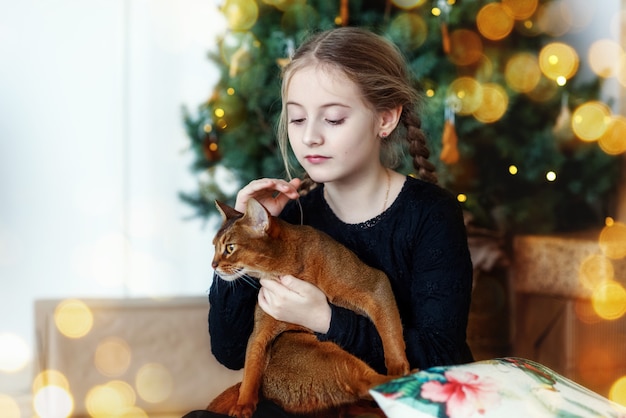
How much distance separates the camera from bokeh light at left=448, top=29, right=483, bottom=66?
2.55m

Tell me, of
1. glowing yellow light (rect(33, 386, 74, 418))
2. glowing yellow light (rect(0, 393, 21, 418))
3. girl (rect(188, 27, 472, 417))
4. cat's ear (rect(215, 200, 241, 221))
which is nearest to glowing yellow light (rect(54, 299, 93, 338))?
glowing yellow light (rect(33, 386, 74, 418))

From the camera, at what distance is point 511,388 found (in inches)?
40.5

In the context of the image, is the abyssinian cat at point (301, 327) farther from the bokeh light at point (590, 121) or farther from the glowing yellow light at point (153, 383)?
the bokeh light at point (590, 121)

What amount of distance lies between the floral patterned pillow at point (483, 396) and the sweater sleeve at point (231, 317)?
12.3 inches

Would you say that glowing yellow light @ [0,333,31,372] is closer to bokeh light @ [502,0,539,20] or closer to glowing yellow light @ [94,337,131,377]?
glowing yellow light @ [94,337,131,377]

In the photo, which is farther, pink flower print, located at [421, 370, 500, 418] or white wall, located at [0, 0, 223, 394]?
white wall, located at [0, 0, 223, 394]

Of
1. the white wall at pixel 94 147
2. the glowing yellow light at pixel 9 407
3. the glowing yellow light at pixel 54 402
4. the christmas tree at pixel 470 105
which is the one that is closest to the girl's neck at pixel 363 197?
the christmas tree at pixel 470 105

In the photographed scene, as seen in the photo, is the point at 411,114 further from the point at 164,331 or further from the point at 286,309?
the point at 164,331

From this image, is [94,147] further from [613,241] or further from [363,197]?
[363,197]

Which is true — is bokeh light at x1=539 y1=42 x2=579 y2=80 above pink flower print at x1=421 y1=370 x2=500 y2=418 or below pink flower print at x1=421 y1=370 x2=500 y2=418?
above

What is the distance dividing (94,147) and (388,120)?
2302 millimetres

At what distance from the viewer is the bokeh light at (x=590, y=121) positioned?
2.66 metres

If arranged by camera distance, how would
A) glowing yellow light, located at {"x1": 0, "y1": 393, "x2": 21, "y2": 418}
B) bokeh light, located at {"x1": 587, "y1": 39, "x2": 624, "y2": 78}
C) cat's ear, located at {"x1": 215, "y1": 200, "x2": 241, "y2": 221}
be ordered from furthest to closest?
1. bokeh light, located at {"x1": 587, "y1": 39, "x2": 624, "y2": 78}
2. glowing yellow light, located at {"x1": 0, "y1": 393, "x2": 21, "y2": 418}
3. cat's ear, located at {"x1": 215, "y1": 200, "x2": 241, "y2": 221}

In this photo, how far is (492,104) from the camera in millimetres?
2547
